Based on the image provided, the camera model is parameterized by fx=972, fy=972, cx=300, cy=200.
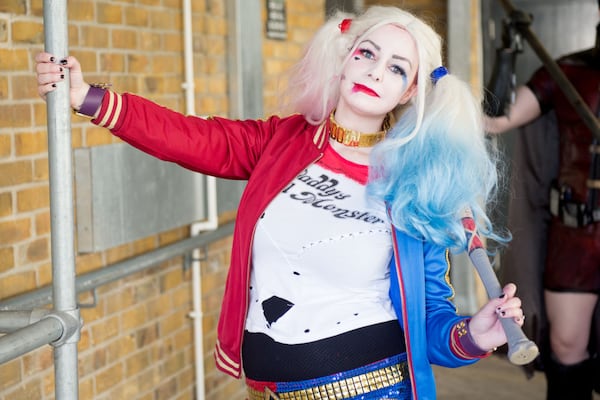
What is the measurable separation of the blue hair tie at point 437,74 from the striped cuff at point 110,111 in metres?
0.71

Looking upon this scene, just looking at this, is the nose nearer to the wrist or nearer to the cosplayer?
the wrist

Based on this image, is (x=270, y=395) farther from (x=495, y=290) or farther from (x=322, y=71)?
(x=322, y=71)

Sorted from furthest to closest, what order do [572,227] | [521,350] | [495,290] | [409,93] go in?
[572,227] → [409,93] → [495,290] → [521,350]

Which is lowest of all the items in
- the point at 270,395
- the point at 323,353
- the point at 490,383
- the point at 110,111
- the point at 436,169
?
the point at 490,383

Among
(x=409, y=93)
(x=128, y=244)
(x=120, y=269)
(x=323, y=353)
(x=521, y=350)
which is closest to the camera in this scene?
(x=521, y=350)

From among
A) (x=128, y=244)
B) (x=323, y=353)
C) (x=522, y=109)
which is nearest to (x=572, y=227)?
(x=522, y=109)

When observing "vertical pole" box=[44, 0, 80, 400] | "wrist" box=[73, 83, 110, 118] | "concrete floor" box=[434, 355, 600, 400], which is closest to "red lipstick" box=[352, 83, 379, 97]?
"wrist" box=[73, 83, 110, 118]

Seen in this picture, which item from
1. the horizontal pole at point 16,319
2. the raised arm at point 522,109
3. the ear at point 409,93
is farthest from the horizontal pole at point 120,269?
the raised arm at point 522,109

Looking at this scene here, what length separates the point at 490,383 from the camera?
15.9ft

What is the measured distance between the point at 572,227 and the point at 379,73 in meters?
1.90

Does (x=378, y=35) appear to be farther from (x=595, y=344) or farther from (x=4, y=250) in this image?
(x=595, y=344)

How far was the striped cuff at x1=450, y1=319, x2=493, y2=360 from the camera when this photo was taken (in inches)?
78.4

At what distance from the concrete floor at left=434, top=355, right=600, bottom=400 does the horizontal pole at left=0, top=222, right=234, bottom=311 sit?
1654mm

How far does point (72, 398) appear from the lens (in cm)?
183
